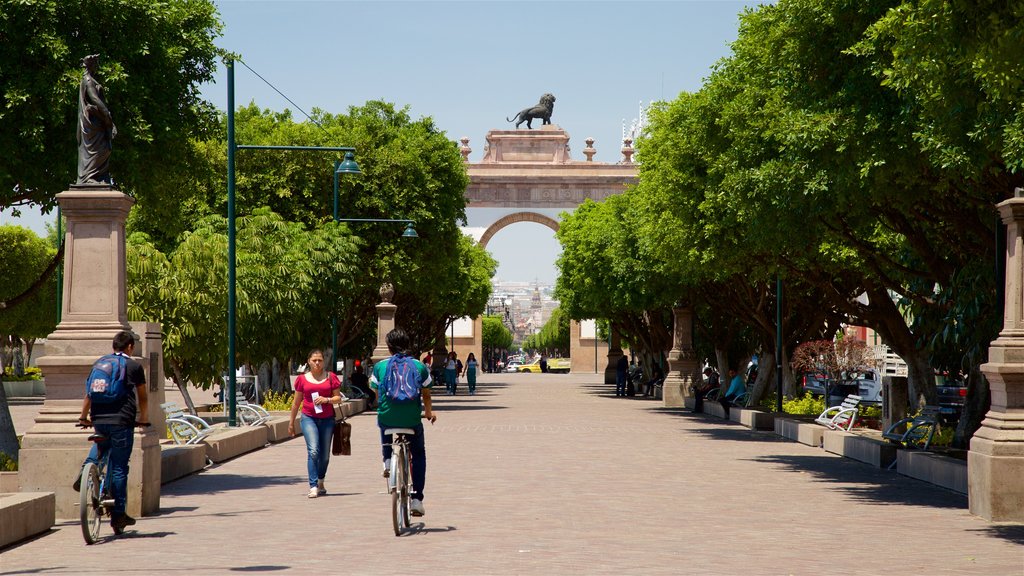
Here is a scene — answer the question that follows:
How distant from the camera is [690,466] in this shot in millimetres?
19078

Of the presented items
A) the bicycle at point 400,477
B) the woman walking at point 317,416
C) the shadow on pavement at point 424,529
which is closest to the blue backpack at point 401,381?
the bicycle at point 400,477

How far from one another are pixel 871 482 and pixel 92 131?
9.95 meters

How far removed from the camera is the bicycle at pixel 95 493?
35.4 ft

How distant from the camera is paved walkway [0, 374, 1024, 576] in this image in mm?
9969

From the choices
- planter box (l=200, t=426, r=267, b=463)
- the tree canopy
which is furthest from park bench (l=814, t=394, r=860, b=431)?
planter box (l=200, t=426, r=267, b=463)

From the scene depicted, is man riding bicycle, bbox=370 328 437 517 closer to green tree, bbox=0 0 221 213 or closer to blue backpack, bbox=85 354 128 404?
blue backpack, bbox=85 354 128 404

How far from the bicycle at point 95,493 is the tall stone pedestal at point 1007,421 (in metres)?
7.70

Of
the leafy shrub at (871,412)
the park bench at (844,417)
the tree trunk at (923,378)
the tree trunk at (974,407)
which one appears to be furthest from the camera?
the leafy shrub at (871,412)

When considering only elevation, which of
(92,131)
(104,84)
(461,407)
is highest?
(104,84)

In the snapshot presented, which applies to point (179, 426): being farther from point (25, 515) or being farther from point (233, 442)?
point (25, 515)

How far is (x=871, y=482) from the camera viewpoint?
55.8 feet

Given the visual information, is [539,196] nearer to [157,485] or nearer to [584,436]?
[584,436]

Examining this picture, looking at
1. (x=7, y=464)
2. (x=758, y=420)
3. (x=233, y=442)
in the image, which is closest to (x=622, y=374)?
(x=758, y=420)

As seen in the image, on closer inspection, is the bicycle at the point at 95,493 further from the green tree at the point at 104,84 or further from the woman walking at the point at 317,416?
the green tree at the point at 104,84
